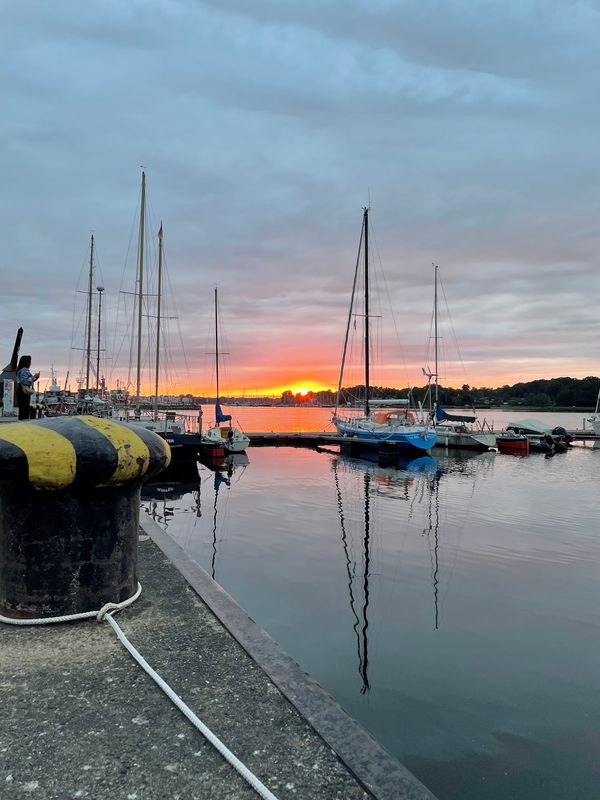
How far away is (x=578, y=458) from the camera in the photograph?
3984cm

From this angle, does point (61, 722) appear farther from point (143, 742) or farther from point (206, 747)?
point (206, 747)

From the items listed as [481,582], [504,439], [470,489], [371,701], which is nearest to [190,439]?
[470,489]

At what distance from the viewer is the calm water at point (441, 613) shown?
16.3 feet

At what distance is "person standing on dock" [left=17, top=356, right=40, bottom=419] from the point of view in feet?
20.1

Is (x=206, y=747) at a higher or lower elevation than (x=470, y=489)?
higher

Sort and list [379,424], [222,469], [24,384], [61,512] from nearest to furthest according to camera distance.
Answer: [61,512]
[24,384]
[222,469]
[379,424]

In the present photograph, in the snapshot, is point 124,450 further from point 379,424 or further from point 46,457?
point 379,424

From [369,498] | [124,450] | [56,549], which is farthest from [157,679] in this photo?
[369,498]

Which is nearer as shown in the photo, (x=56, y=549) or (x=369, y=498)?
(x=56, y=549)

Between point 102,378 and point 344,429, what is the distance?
82.8 ft

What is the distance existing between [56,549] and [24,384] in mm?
2911

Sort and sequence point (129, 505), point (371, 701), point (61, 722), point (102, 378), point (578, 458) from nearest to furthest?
point (61, 722)
point (129, 505)
point (371, 701)
point (578, 458)
point (102, 378)

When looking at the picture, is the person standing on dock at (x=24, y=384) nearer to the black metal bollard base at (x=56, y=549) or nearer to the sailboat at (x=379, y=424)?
the black metal bollard base at (x=56, y=549)

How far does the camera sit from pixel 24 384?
626 cm
